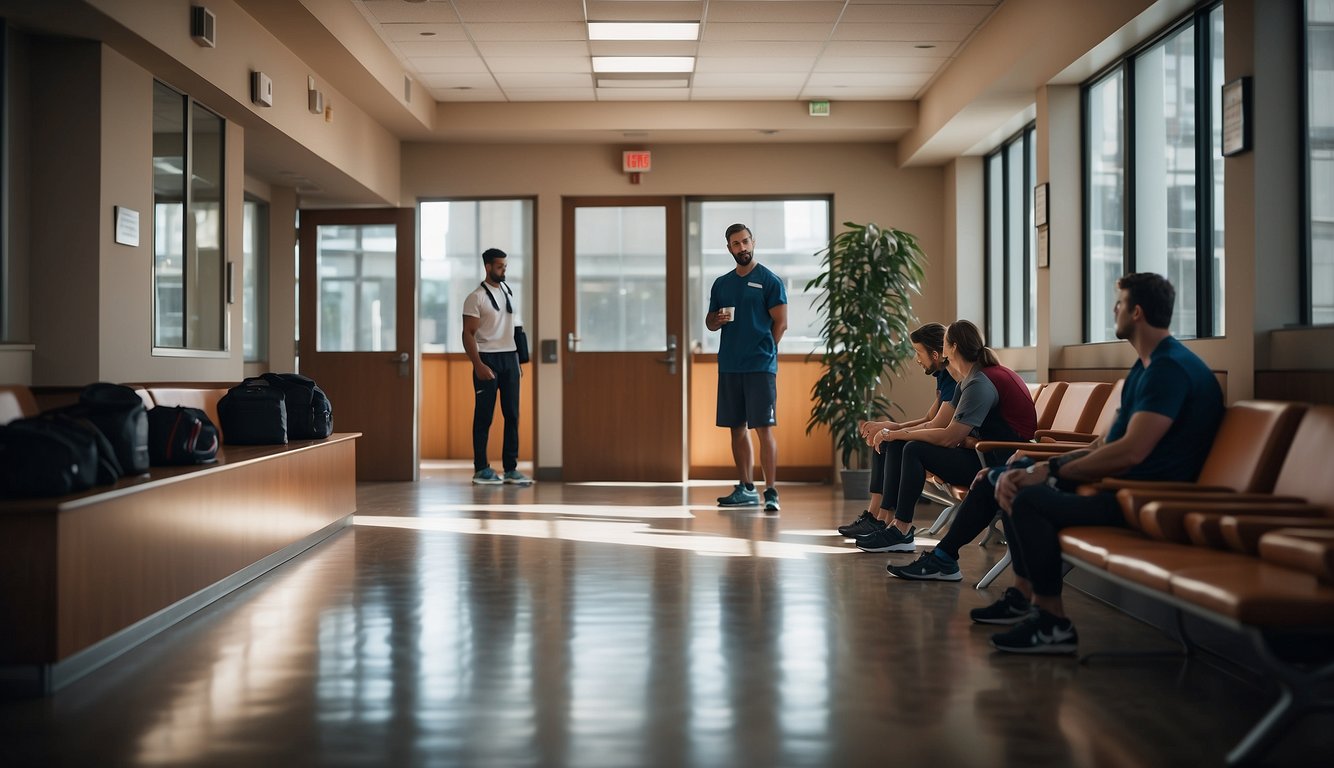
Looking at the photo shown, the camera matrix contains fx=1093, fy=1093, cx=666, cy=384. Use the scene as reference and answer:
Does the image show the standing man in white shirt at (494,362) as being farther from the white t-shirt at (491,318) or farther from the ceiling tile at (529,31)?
the ceiling tile at (529,31)

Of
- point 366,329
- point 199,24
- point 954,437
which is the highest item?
point 199,24

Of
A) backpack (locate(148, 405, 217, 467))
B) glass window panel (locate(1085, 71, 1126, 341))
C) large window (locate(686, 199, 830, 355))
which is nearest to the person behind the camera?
backpack (locate(148, 405, 217, 467))

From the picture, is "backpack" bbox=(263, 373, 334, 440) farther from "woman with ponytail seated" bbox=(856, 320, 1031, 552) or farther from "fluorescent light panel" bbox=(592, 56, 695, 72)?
"fluorescent light panel" bbox=(592, 56, 695, 72)

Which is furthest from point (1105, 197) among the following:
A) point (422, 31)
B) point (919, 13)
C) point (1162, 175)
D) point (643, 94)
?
point (422, 31)

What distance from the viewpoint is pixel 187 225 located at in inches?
226

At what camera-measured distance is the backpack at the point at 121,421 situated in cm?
355

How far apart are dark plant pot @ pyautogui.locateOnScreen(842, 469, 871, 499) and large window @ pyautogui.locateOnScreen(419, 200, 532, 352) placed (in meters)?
5.68

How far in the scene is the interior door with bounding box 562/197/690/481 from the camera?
9.04 metres

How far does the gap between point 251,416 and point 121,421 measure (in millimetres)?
1538

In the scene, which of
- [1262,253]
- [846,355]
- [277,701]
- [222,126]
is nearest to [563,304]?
[846,355]

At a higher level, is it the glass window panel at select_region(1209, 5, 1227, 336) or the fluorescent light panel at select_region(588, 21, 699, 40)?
the fluorescent light panel at select_region(588, 21, 699, 40)

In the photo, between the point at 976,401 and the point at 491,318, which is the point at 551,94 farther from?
the point at 976,401

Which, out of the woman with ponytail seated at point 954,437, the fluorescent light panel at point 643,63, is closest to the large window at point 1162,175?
the woman with ponytail seated at point 954,437

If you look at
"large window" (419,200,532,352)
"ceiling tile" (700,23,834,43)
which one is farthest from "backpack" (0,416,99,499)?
"large window" (419,200,532,352)
